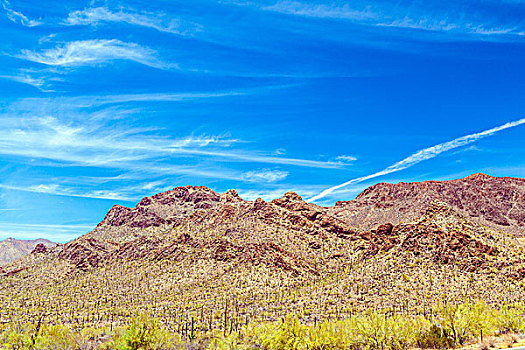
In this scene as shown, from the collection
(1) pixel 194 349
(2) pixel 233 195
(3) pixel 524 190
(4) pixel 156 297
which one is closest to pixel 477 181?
(3) pixel 524 190

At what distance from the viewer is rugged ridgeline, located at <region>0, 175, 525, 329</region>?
74750 millimetres

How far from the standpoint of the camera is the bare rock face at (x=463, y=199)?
155 meters

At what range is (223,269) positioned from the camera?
3856 inches

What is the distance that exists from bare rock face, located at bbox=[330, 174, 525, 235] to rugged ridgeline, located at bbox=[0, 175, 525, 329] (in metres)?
3.50

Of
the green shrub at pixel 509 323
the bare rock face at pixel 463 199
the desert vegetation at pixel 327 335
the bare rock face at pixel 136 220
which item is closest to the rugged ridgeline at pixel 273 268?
the bare rock face at pixel 463 199

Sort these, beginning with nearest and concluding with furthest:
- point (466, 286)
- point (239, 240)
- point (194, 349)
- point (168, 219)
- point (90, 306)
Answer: point (194, 349) → point (466, 286) → point (90, 306) → point (239, 240) → point (168, 219)

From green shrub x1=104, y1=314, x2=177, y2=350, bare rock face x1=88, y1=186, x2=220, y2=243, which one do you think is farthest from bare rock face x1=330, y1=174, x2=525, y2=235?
green shrub x1=104, y1=314, x2=177, y2=350

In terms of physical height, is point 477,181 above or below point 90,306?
above

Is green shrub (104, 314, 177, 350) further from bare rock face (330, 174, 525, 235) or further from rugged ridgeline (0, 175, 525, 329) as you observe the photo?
bare rock face (330, 174, 525, 235)

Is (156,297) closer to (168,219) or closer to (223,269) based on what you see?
(223,269)

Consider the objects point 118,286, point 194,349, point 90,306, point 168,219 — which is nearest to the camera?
point 194,349

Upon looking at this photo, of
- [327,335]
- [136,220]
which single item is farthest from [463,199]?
[327,335]

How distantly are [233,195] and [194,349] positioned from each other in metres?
138

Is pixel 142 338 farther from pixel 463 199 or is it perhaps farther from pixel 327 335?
pixel 463 199
